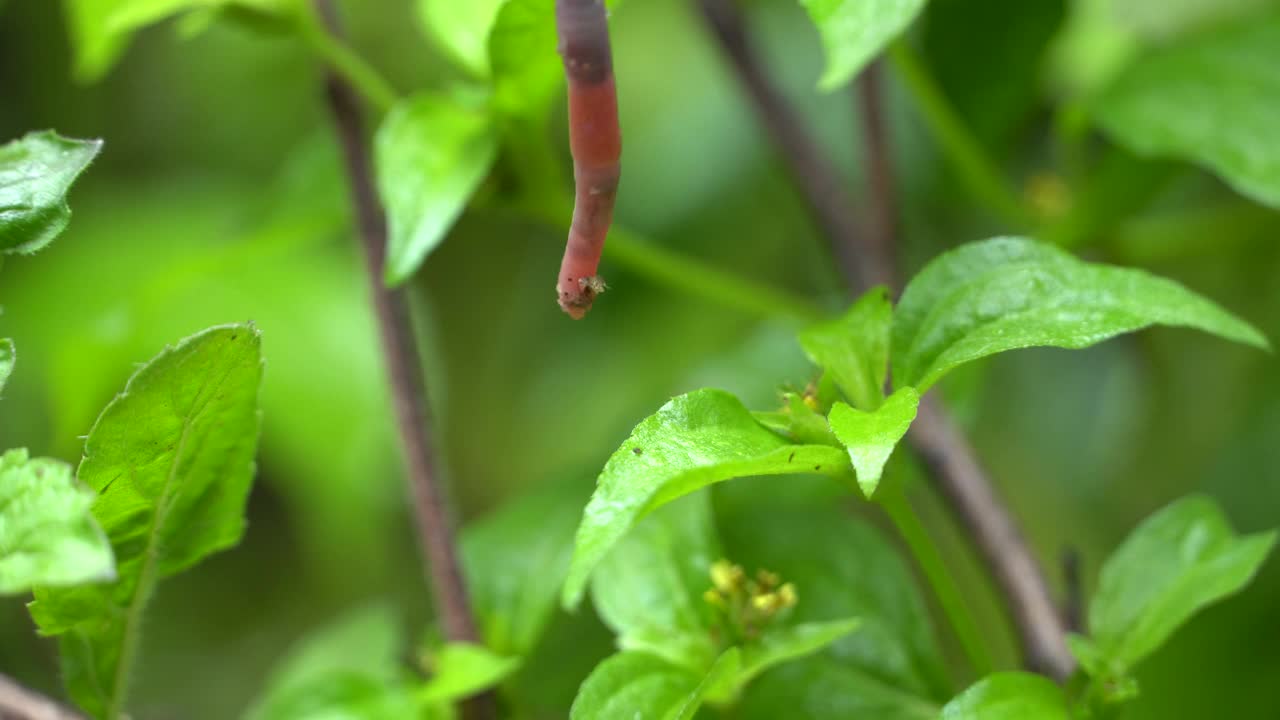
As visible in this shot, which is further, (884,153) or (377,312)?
(884,153)

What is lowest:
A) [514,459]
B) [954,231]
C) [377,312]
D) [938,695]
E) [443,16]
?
[514,459]

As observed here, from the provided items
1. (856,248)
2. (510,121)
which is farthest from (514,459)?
(510,121)

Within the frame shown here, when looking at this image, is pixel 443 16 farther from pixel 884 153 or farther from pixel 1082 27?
pixel 1082 27

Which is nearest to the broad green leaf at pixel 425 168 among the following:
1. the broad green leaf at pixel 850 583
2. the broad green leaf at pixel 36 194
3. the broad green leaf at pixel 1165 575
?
the broad green leaf at pixel 36 194

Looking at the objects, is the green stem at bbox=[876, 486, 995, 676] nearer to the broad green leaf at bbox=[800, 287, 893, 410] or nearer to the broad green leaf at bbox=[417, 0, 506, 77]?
the broad green leaf at bbox=[800, 287, 893, 410]

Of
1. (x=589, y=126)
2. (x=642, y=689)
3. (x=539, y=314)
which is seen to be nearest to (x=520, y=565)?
(x=642, y=689)

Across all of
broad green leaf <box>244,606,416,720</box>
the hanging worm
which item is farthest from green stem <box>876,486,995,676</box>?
broad green leaf <box>244,606,416,720</box>
